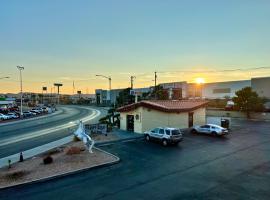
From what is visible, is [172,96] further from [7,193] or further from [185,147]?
[7,193]

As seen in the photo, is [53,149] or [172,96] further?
[172,96]

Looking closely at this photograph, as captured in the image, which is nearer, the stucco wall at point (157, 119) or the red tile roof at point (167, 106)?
the red tile roof at point (167, 106)

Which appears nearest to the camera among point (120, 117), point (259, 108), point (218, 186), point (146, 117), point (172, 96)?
point (218, 186)

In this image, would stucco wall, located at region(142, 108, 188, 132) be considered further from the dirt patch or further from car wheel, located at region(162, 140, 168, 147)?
the dirt patch

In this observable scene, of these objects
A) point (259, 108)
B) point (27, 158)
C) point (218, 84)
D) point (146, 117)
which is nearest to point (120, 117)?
point (146, 117)

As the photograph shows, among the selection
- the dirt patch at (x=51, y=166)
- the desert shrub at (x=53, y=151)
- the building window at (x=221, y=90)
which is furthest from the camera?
the building window at (x=221, y=90)

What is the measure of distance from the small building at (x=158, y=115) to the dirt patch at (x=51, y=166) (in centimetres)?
1136

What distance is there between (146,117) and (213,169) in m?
16.8

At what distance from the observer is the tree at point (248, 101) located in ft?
176

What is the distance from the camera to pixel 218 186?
583 inches

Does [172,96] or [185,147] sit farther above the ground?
[172,96]

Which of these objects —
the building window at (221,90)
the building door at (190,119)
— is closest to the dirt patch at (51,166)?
the building door at (190,119)

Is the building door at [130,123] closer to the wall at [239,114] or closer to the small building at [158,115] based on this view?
the small building at [158,115]

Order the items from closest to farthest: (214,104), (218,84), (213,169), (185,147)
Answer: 1. (213,169)
2. (185,147)
3. (214,104)
4. (218,84)
